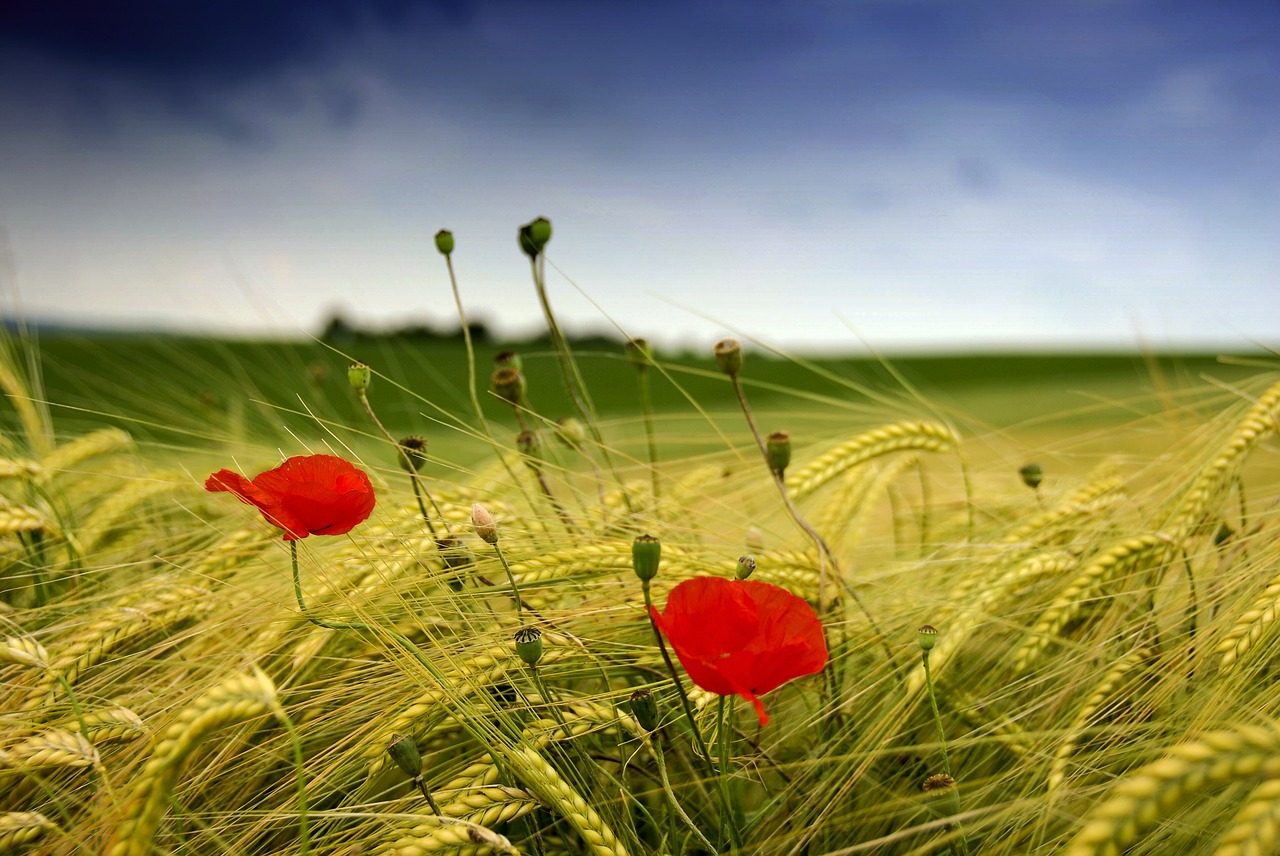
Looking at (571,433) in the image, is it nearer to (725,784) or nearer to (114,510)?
(725,784)

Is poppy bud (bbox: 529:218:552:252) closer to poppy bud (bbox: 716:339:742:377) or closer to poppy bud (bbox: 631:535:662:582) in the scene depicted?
poppy bud (bbox: 716:339:742:377)

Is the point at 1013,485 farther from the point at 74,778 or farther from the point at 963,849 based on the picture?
the point at 74,778

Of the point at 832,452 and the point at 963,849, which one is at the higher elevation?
the point at 832,452

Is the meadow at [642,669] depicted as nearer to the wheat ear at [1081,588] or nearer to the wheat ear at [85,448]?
the wheat ear at [1081,588]

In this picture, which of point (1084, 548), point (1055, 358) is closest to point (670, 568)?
point (1084, 548)

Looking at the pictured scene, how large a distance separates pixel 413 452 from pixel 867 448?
58 cm

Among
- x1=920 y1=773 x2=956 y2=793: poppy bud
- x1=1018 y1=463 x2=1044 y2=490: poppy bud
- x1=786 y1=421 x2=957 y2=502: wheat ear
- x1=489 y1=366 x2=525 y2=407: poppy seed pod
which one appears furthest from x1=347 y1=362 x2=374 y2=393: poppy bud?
x1=1018 y1=463 x2=1044 y2=490: poppy bud

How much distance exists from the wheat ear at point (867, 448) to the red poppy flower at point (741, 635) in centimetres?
37

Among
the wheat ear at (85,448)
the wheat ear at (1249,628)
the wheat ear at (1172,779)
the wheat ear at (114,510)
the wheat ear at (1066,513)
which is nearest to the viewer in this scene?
the wheat ear at (1172,779)

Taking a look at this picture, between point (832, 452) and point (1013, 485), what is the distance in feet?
2.57

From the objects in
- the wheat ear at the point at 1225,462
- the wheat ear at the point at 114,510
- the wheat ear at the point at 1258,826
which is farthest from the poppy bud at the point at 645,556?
the wheat ear at the point at 114,510

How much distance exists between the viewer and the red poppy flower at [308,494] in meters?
0.58

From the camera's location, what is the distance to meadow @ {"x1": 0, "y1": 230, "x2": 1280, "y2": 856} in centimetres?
55

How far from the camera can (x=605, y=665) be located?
28.6 inches
